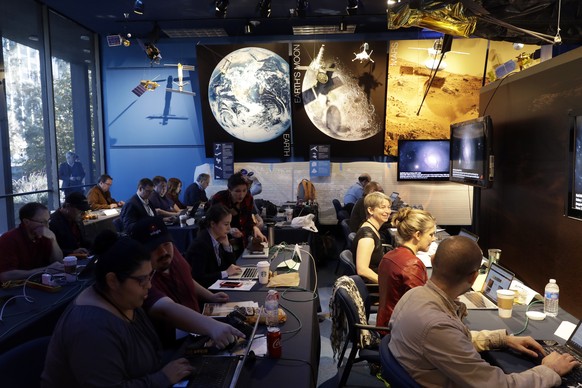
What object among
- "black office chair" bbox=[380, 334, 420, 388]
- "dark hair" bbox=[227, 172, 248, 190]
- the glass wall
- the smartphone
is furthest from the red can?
the glass wall

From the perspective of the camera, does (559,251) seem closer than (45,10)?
Yes

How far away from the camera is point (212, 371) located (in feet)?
5.52

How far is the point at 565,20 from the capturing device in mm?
3580

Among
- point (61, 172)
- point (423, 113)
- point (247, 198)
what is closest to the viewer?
point (247, 198)

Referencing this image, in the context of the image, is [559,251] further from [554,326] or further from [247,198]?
[247,198]

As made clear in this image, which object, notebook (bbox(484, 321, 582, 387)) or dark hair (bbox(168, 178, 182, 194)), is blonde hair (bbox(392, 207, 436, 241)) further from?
dark hair (bbox(168, 178, 182, 194))

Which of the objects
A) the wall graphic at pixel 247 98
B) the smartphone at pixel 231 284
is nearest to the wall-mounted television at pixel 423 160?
the wall graphic at pixel 247 98

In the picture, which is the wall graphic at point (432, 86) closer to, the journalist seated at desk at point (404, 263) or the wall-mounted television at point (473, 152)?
the wall-mounted television at point (473, 152)

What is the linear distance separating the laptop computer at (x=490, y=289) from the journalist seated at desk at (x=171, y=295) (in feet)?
5.34

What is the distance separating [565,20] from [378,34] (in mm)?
5121

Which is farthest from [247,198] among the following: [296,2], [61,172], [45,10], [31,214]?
[45,10]

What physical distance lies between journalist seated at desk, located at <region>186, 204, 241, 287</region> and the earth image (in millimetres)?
5456

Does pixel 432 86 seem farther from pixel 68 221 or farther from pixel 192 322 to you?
pixel 192 322

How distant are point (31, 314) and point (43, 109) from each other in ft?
19.2
